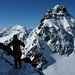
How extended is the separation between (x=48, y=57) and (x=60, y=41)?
22325mm

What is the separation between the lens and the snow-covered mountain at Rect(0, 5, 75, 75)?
95.8 m

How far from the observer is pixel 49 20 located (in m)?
141

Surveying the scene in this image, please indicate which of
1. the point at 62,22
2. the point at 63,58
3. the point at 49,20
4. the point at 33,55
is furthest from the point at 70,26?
the point at 33,55

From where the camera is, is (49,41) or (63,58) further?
(49,41)

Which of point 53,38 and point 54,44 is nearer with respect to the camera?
point 54,44

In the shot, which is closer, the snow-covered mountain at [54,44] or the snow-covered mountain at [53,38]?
the snow-covered mountain at [54,44]

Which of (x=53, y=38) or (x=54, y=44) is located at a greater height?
(x=53, y=38)

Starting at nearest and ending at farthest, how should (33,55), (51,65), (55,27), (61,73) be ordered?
1. (61,73)
2. (51,65)
3. (33,55)
4. (55,27)

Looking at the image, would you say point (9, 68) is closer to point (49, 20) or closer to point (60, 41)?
point (60, 41)

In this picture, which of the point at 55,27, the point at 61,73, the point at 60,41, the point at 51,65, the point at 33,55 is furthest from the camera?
the point at 55,27

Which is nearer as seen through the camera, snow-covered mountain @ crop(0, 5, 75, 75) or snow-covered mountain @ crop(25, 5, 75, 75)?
snow-covered mountain @ crop(0, 5, 75, 75)

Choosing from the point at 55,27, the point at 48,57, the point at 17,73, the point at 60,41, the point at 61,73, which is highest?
the point at 55,27

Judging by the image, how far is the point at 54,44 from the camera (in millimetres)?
123625

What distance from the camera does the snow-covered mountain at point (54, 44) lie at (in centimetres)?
9581
